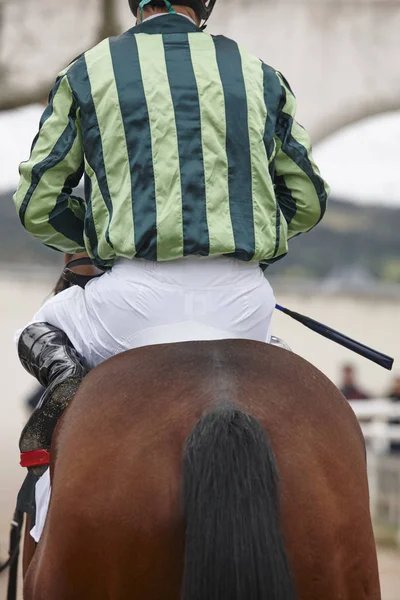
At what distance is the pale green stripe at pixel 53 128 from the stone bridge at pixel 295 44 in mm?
5133

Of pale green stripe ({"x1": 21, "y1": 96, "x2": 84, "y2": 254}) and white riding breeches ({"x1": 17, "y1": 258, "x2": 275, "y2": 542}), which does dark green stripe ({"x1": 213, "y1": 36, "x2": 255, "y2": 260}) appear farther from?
pale green stripe ({"x1": 21, "y1": 96, "x2": 84, "y2": 254})

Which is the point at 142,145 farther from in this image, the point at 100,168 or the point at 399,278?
the point at 399,278

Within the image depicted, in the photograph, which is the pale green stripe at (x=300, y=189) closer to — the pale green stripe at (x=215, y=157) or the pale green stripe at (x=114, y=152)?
the pale green stripe at (x=215, y=157)

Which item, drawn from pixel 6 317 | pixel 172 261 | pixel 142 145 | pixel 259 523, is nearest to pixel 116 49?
pixel 142 145

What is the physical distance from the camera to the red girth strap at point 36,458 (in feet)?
8.94

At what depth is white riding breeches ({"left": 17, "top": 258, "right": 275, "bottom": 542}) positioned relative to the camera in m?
2.62

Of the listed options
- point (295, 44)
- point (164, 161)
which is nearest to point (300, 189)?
point (164, 161)

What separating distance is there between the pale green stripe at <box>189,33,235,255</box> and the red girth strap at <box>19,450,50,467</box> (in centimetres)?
73

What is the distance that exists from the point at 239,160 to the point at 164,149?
209mm

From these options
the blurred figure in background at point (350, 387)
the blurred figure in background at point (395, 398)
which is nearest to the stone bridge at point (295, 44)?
the blurred figure in background at point (395, 398)

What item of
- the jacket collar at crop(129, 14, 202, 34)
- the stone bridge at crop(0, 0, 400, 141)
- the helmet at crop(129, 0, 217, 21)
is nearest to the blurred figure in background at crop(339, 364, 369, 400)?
the stone bridge at crop(0, 0, 400, 141)

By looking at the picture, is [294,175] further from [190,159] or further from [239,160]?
[190,159]

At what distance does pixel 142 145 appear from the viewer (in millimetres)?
2648

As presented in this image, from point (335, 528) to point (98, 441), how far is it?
0.58 metres
